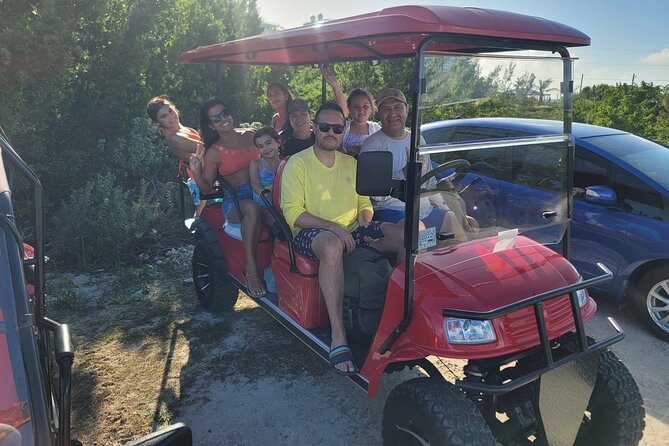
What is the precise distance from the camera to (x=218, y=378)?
3.57 m

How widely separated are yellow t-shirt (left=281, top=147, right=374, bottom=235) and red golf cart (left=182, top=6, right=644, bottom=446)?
732 mm

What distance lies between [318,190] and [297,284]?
624mm

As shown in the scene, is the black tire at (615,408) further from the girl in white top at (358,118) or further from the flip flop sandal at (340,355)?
the girl in white top at (358,118)

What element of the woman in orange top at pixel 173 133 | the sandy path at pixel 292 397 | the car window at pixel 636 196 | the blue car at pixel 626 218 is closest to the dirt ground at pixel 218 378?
the sandy path at pixel 292 397

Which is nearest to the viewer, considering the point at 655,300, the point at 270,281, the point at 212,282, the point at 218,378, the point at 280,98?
the point at 218,378

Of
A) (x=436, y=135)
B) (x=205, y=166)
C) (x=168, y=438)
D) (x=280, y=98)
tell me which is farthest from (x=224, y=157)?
(x=168, y=438)

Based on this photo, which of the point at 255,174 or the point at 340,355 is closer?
the point at 340,355

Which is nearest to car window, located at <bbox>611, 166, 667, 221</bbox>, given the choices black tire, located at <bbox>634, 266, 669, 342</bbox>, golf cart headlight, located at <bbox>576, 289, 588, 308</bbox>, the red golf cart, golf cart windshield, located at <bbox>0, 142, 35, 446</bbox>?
black tire, located at <bbox>634, 266, 669, 342</bbox>

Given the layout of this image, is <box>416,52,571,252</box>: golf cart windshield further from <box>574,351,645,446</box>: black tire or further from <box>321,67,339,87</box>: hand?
<box>321,67,339,87</box>: hand

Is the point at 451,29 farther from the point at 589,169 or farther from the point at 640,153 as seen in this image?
the point at 640,153

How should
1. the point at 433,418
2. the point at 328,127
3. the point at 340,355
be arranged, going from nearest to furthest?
1. the point at 433,418
2. the point at 340,355
3. the point at 328,127

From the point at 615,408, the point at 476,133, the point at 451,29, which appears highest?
the point at 451,29

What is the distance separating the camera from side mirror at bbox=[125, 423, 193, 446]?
1.47 meters

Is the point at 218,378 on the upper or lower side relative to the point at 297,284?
lower
